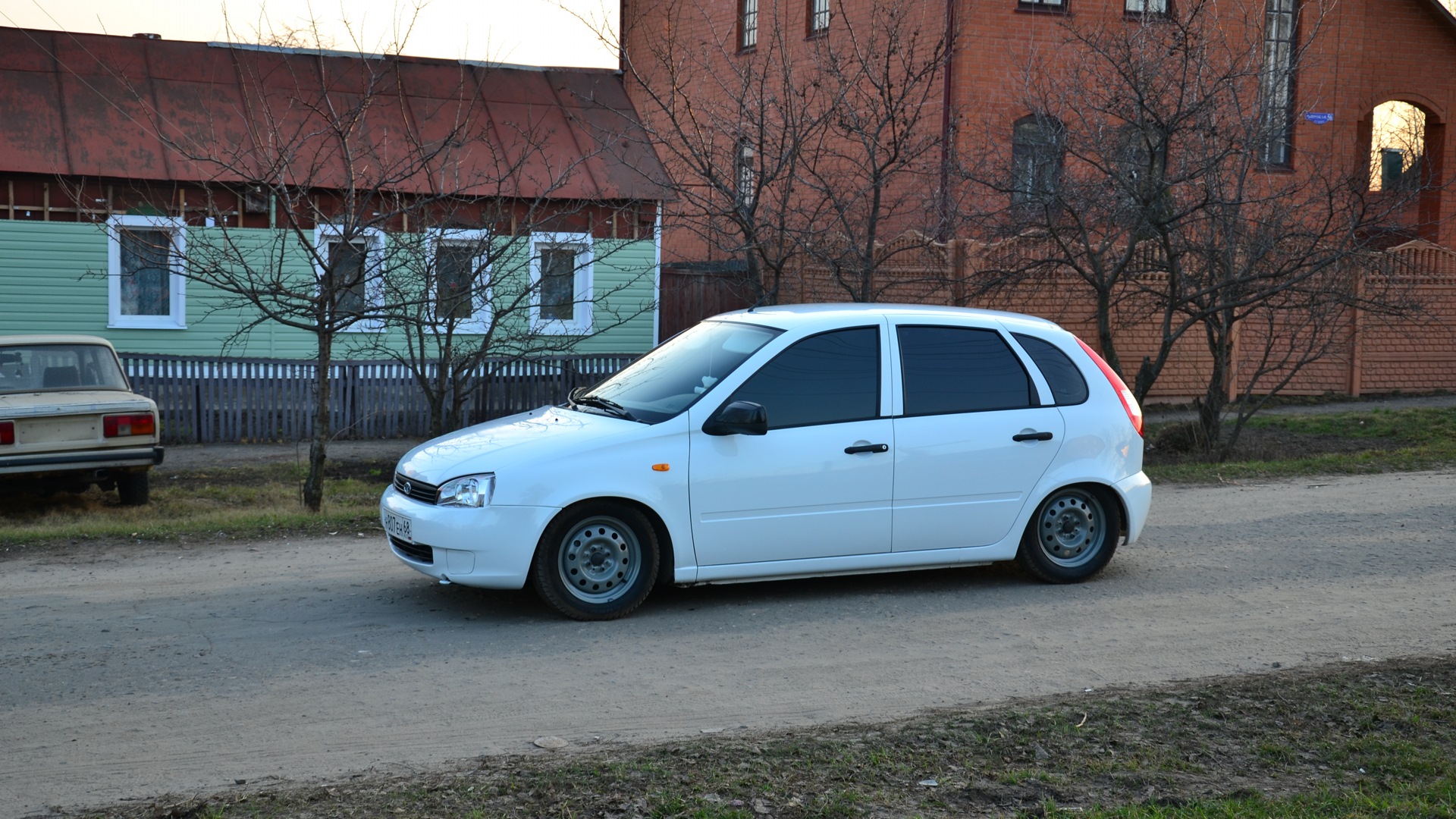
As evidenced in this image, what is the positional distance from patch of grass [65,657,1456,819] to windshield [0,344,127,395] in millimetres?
8712

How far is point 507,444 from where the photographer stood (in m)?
7.11

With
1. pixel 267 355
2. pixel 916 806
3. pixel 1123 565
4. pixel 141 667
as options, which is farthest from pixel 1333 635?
pixel 267 355

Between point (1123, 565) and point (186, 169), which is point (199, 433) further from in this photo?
point (1123, 565)

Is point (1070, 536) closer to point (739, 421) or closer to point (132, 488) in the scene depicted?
point (739, 421)

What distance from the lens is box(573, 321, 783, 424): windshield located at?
7.40m

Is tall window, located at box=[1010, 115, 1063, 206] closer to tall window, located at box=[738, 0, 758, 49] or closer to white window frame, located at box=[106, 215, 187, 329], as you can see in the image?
white window frame, located at box=[106, 215, 187, 329]

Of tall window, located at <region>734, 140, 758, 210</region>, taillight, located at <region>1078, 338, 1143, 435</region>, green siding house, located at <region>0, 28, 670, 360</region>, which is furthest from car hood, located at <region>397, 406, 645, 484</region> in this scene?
green siding house, located at <region>0, 28, 670, 360</region>

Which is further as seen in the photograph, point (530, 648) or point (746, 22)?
point (746, 22)

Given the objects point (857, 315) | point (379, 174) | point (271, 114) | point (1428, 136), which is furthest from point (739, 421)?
point (1428, 136)

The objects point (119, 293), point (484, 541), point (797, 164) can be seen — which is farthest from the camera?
point (119, 293)

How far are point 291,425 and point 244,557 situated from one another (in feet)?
31.6

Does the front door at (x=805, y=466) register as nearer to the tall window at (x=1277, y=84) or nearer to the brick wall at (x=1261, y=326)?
the tall window at (x=1277, y=84)

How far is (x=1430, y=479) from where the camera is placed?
12414 mm

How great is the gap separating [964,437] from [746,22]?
20.4m
